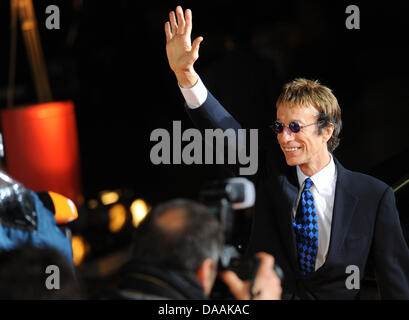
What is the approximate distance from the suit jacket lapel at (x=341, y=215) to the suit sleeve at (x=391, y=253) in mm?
80

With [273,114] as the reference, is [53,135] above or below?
below

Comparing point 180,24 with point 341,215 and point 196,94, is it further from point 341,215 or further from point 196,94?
point 341,215

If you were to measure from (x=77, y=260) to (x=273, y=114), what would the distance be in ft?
8.63

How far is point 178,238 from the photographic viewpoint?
1451 millimetres

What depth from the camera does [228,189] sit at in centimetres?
182

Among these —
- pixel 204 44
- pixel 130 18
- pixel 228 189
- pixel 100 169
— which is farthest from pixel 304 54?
pixel 228 189

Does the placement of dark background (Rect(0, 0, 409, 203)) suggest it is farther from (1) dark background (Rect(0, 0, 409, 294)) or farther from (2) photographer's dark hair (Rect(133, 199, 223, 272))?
(2) photographer's dark hair (Rect(133, 199, 223, 272))

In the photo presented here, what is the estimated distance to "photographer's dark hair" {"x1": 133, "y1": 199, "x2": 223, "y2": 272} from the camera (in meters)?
1.43

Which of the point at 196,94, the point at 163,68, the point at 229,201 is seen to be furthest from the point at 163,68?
the point at 229,201

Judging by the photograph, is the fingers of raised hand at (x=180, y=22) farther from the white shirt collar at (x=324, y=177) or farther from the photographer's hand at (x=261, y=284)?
the photographer's hand at (x=261, y=284)

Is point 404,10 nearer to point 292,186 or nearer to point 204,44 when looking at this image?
point 204,44

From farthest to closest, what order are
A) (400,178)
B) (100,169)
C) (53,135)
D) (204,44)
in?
1. (100,169)
2. (204,44)
3. (53,135)
4. (400,178)

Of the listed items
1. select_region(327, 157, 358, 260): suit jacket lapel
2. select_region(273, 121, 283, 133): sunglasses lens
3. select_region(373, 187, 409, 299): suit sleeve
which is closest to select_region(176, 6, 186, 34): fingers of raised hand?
select_region(273, 121, 283, 133): sunglasses lens

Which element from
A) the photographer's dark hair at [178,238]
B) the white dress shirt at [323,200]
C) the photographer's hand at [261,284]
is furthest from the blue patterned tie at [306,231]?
the photographer's dark hair at [178,238]
